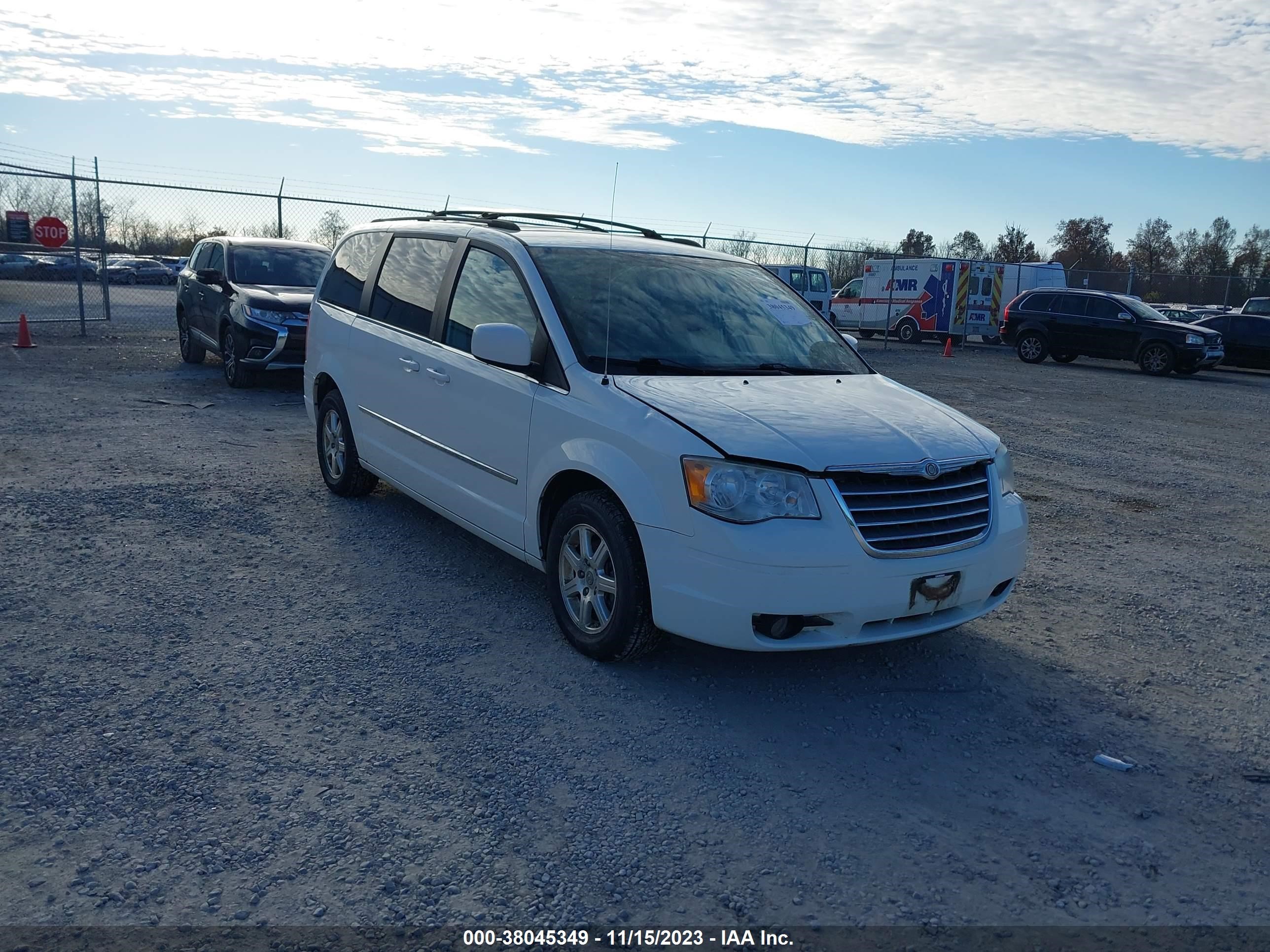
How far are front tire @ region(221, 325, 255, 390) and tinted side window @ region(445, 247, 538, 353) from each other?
7209mm

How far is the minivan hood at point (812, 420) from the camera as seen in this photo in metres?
3.93

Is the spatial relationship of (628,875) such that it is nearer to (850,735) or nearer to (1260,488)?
(850,735)

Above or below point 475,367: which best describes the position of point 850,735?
below

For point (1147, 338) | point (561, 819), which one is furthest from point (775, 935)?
point (1147, 338)

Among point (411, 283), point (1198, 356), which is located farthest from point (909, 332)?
point (411, 283)

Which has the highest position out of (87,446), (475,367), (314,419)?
(475,367)

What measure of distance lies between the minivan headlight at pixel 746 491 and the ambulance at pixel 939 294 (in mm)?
24280

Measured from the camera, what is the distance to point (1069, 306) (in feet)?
75.6

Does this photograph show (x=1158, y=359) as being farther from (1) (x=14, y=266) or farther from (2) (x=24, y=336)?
(1) (x=14, y=266)

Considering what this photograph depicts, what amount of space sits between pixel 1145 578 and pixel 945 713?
268cm

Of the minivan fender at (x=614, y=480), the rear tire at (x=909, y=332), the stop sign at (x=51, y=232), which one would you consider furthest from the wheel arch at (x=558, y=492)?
the rear tire at (x=909, y=332)

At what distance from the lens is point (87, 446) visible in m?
8.50

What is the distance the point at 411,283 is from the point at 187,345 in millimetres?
9920

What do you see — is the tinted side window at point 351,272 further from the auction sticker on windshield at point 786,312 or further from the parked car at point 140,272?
the parked car at point 140,272
